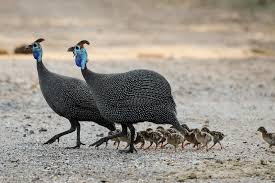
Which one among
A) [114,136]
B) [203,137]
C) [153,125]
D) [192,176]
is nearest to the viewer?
[192,176]

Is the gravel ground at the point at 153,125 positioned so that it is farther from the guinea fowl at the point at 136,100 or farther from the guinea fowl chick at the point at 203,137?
the guinea fowl at the point at 136,100

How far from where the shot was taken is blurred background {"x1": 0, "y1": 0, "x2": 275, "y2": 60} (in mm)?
23688

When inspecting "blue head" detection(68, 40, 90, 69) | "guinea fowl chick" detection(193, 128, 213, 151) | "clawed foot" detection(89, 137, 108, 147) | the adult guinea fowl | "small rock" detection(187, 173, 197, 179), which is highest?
"blue head" detection(68, 40, 90, 69)

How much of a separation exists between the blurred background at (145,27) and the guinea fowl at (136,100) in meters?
11.1

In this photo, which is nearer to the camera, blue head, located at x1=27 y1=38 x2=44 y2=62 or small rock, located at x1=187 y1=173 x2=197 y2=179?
small rock, located at x1=187 y1=173 x2=197 y2=179

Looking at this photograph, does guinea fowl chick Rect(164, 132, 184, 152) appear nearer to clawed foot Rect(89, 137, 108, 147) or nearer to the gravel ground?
the gravel ground

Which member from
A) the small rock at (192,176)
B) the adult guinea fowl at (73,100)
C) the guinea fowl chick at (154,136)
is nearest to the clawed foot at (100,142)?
the adult guinea fowl at (73,100)

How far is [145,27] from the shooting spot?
3081cm

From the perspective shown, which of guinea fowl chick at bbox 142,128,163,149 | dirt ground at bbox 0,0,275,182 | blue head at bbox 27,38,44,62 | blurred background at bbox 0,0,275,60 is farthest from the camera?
blurred background at bbox 0,0,275,60

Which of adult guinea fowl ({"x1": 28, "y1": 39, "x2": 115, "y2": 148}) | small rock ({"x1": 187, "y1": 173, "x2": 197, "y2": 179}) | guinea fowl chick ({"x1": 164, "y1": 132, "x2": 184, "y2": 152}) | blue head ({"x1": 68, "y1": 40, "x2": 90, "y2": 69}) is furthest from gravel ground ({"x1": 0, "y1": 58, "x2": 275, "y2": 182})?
blue head ({"x1": 68, "y1": 40, "x2": 90, "y2": 69})

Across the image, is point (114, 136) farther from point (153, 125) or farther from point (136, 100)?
point (153, 125)

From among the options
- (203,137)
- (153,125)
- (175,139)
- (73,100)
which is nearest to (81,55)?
(73,100)

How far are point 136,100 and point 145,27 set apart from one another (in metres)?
20.7

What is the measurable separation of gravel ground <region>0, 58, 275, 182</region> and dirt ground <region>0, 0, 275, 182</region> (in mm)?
12
